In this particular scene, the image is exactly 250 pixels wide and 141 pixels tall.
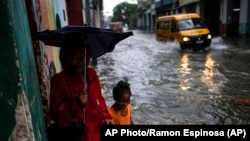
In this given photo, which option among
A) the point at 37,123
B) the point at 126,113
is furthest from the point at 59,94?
the point at 126,113

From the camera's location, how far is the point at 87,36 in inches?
102

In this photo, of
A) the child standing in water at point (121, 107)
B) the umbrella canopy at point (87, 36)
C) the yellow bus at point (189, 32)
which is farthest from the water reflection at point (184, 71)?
the umbrella canopy at point (87, 36)

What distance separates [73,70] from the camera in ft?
8.09

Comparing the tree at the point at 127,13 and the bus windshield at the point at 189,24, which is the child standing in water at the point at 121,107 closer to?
the bus windshield at the point at 189,24

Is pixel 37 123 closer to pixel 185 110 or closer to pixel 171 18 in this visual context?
pixel 185 110

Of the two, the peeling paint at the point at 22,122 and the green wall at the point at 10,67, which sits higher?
the green wall at the point at 10,67

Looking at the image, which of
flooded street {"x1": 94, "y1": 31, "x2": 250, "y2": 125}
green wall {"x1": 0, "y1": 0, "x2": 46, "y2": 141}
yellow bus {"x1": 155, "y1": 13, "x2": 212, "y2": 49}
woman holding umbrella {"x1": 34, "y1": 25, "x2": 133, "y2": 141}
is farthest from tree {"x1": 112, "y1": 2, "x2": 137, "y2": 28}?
green wall {"x1": 0, "y1": 0, "x2": 46, "y2": 141}

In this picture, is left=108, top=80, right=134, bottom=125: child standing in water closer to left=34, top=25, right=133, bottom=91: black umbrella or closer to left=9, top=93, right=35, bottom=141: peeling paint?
left=34, top=25, right=133, bottom=91: black umbrella

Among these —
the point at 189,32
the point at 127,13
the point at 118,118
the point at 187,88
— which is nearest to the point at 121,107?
the point at 118,118

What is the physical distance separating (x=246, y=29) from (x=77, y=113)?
22.4 meters

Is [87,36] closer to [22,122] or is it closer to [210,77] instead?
[22,122]

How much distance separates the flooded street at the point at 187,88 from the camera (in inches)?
253

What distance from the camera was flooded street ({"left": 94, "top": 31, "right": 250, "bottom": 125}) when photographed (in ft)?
21.1

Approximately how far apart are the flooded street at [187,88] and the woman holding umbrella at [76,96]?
374cm
